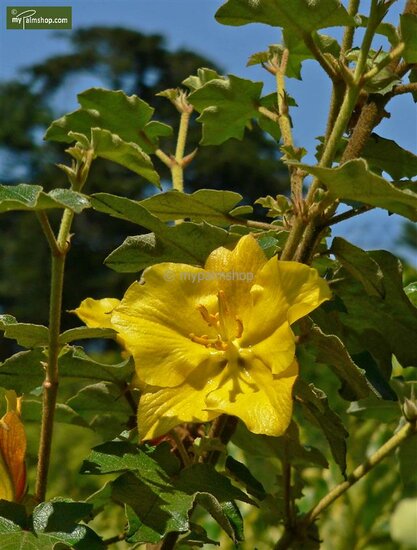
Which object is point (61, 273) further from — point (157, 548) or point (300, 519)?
point (300, 519)

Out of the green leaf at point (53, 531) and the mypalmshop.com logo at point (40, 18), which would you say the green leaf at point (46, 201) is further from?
the mypalmshop.com logo at point (40, 18)

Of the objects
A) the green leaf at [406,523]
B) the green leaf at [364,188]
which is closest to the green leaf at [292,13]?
the green leaf at [364,188]

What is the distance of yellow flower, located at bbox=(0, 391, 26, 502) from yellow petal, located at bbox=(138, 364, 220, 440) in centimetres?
11

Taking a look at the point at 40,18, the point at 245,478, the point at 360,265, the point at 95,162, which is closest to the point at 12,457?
the point at 245,478

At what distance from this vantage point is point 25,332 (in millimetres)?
771

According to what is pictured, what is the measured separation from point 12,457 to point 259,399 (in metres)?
0.22

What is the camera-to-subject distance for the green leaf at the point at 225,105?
92 centimetres

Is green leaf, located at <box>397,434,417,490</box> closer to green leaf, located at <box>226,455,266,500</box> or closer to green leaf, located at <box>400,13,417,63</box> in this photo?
green leaf, located at <box>226,455,266,500</box>

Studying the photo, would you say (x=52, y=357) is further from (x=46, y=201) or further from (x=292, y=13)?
(x=292, y=13)

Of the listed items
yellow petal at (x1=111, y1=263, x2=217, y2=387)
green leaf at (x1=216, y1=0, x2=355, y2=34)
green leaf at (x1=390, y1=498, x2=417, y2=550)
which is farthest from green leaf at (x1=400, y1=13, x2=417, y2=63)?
green leaf at (x1=390, y1=498, x2=417, y2=550)

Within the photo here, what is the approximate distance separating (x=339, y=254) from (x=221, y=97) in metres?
0.25

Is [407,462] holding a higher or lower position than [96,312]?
lower

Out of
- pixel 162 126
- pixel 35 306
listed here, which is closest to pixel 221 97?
pixel 162 126

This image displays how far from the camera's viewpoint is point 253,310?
2.61 feet
